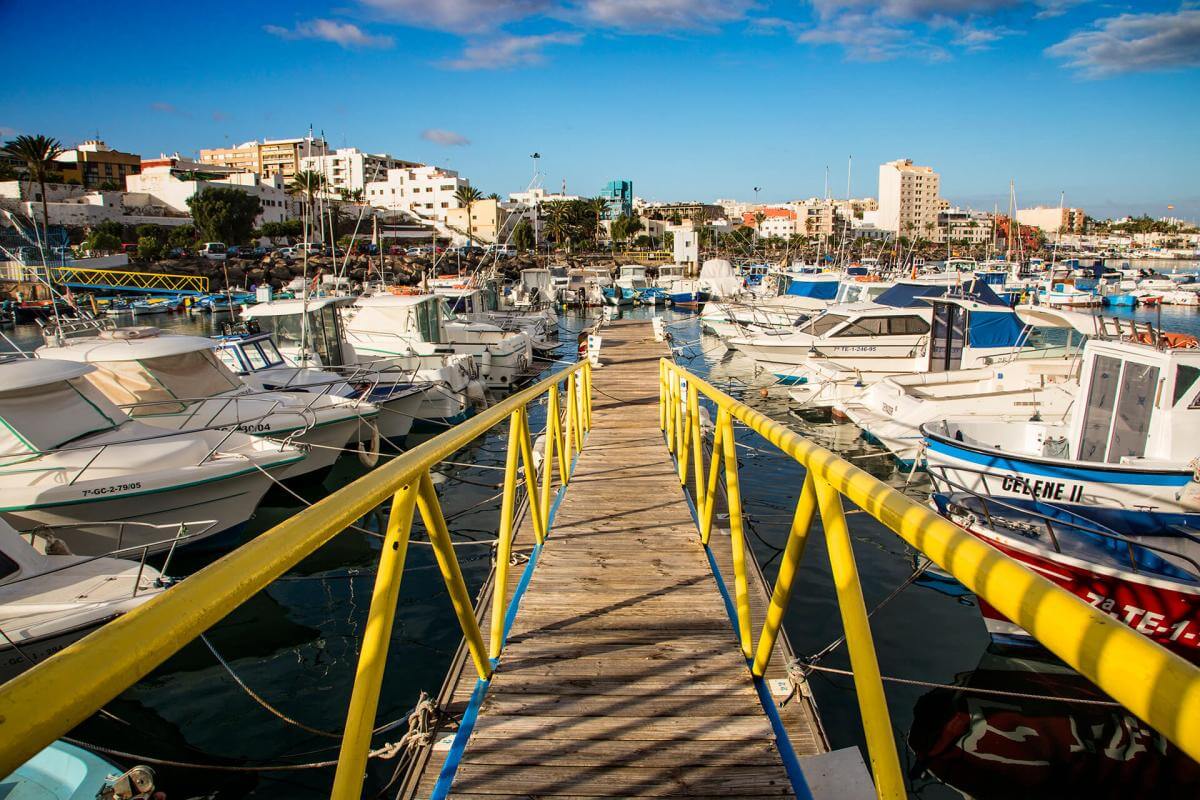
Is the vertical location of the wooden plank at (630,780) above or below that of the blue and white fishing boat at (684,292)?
below

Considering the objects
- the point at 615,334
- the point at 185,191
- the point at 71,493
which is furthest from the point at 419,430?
the point at 185,191

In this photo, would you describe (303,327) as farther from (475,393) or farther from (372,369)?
(475,393)

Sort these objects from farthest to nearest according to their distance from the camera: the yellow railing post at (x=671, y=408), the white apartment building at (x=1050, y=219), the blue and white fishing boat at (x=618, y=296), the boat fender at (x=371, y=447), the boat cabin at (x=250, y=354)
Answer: the white apartment building at (x=1050, y=219), the blue and white fishing boat at (x=618, y=296), the boat cabin at (x=250, y=354), the boat fender at (x=371, y=447), the yellow railing post at (x=671, y=408)

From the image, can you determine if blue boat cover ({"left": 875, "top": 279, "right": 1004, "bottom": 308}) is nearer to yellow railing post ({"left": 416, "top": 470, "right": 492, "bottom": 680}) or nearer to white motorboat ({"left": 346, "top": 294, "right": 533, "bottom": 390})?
white motorboat ({"left": 346, "top": 294, "right": 533, "bottom": 390})

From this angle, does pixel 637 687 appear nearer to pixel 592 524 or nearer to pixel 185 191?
pixel 592 524

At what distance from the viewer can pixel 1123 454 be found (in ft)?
32.6

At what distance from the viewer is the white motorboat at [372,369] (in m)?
17.5

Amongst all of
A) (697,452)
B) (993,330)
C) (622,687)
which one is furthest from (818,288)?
(622,687)

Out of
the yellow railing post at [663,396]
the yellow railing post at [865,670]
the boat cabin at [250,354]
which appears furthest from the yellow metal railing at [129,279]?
the yellow railing post at [865,670]

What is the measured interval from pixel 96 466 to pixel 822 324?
67.3 feet

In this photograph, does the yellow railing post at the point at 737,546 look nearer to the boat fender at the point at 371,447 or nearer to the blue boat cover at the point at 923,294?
the boat fender at the point at 371,447

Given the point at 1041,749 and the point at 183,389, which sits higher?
the point at 183,389

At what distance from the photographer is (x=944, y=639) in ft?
27.8

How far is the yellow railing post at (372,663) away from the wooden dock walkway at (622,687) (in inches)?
36.0
